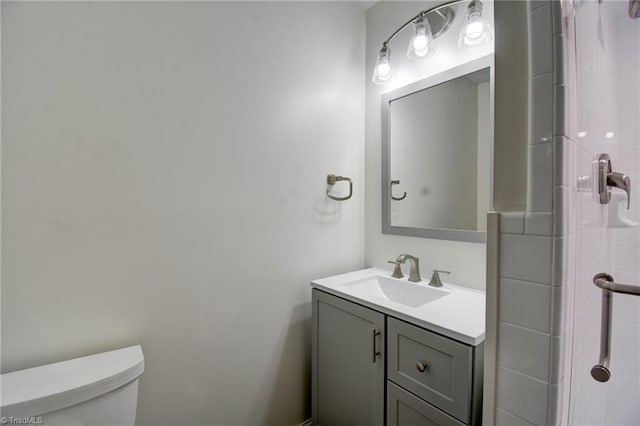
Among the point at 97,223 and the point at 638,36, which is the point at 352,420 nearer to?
the point at 97,223

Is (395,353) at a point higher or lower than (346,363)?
higher

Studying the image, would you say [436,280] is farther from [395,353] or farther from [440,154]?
[440,154]

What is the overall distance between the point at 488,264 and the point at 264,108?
115 cm

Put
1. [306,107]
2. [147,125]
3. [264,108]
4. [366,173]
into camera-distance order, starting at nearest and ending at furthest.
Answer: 1. [147,125]
2. [264,108]
3. [306,107]
4. [366,173]

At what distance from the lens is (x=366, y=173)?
180 cm

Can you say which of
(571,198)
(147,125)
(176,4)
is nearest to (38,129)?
(147,125)

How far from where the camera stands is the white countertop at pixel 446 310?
873mm

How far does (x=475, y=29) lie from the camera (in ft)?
3.94

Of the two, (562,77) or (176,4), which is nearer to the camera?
(562,77)

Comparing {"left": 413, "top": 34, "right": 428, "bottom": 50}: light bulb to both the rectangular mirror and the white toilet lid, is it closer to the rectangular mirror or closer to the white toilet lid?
the rectangular mirror

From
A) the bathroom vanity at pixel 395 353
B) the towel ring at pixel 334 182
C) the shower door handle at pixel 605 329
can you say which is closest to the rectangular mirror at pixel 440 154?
the towel ring at pixel 334 182

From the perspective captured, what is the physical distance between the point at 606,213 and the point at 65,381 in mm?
1709

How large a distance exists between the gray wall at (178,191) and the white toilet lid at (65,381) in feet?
0.25

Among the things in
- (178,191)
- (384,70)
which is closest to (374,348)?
(178,191)
